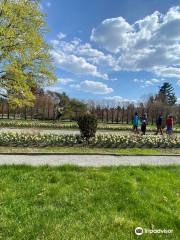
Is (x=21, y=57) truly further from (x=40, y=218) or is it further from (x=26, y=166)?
(x=40, y=218)

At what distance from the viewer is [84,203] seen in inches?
185

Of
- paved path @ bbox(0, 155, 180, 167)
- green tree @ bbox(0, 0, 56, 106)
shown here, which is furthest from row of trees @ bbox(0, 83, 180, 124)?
paved path @ bbox(0, 155, 180, 167)

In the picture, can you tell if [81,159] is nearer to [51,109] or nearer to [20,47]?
[20,47]

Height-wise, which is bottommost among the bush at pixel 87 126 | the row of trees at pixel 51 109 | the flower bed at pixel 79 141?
the flower bed at pixel 79 141

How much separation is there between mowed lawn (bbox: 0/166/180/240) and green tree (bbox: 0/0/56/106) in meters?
13.0

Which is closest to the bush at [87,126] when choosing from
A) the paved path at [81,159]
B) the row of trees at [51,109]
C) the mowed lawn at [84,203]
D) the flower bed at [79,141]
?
the flower bed at [79,141]

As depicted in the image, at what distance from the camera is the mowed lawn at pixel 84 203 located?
151 inches

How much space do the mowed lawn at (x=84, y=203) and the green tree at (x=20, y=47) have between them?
42.6ft

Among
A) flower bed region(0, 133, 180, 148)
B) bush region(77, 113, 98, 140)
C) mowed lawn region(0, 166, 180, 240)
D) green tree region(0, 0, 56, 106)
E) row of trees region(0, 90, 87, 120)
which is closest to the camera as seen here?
mowed lawn region(0, 166, 180, 240)

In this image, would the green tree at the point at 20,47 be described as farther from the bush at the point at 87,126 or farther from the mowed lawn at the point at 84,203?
the mowed lawn at the point at 84,203

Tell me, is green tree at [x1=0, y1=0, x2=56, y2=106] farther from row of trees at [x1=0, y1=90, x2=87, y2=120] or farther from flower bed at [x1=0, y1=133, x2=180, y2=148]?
row of trees at [x1=0, y1=90, x2=87, y2=120]

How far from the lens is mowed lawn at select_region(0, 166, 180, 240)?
383cm

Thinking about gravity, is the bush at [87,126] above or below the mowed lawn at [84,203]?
above

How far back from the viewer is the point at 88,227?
392cm
